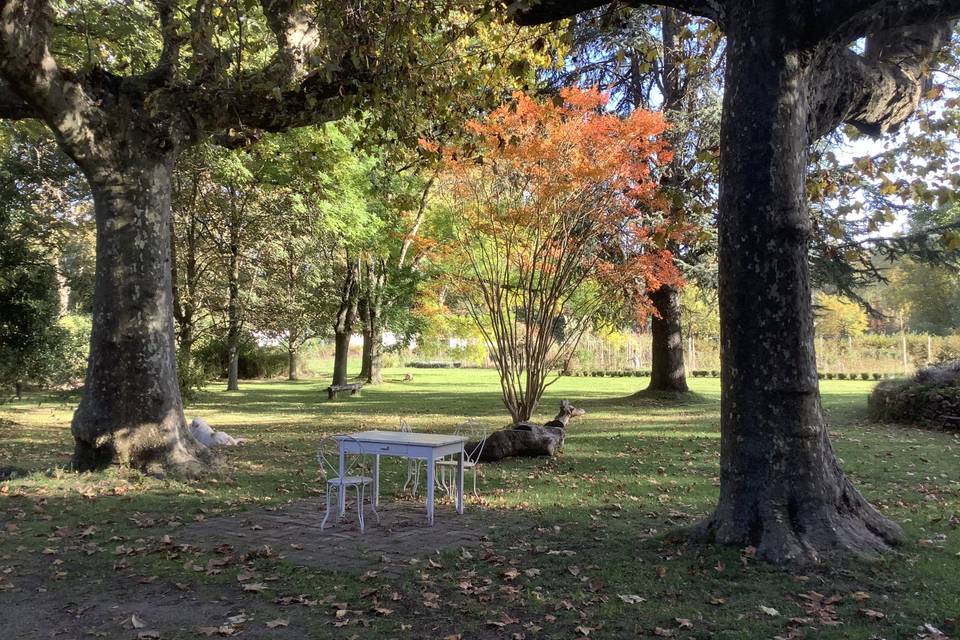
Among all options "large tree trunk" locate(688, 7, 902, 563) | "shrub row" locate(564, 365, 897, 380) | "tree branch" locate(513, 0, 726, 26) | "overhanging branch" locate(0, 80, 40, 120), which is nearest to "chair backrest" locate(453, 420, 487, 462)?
"large tree trunk" locate(688, 7, 902, 563)

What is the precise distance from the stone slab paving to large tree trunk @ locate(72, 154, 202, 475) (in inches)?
98.8

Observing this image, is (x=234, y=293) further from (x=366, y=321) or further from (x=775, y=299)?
(x=775, y=299)

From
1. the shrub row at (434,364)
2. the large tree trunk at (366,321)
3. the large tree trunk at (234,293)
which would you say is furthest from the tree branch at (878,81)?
the shrub row at (434,364)

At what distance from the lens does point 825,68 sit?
20.6 feet

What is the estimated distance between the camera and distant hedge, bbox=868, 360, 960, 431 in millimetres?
14453

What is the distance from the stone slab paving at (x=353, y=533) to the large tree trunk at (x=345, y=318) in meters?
19.5

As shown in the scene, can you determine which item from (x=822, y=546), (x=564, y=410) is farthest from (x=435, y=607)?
(x=564, y=410)

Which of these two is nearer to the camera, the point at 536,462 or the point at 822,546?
the point at 822,546

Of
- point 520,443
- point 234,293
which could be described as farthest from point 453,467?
point 234,293

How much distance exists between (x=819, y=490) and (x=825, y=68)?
12.3 feet

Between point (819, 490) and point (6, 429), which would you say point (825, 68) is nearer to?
point (819, 490)

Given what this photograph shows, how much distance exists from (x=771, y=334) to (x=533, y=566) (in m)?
2.55

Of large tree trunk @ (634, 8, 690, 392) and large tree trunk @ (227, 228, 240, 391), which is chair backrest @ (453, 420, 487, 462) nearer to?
large tree trunk @ (634, 8, 690, 392)

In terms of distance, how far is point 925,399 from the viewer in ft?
49.0
